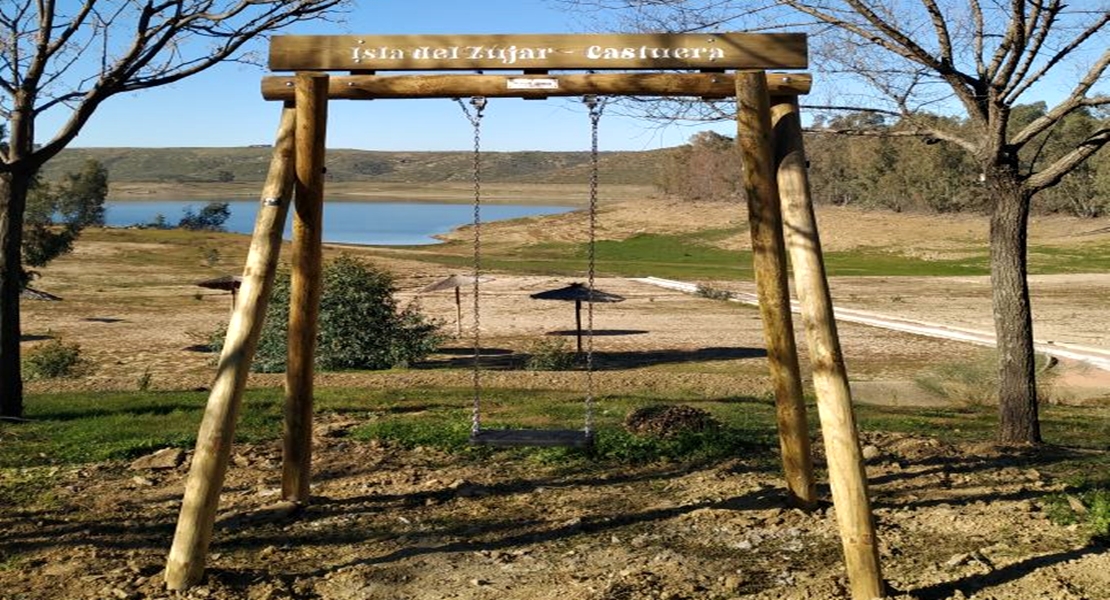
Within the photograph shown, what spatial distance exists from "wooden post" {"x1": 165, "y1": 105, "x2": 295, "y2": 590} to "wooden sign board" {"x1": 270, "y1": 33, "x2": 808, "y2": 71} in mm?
777

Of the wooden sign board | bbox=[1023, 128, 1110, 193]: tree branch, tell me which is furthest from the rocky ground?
the wooden sign board

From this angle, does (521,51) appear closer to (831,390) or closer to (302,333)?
(302,333)

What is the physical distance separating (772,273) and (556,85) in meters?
1.71

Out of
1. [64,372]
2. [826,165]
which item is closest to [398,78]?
[64,372]

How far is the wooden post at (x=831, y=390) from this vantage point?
5.12 meters

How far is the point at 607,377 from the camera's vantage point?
15.8 m

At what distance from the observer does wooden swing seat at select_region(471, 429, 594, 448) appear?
7.16 metres

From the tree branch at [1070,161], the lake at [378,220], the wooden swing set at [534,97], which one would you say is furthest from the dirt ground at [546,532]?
the lake at [378,220]

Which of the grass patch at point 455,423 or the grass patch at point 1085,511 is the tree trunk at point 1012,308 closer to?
the grass patch at point 455,423

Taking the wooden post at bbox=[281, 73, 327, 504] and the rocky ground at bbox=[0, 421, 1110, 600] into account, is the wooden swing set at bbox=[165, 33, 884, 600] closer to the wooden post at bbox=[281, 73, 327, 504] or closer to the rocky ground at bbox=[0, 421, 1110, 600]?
the wooden post at bbox=[281, 73, 327, 504]

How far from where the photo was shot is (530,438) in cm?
719

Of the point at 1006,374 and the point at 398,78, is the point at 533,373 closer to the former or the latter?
the point at 1006,374

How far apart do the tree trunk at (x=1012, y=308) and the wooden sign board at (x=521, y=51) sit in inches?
133

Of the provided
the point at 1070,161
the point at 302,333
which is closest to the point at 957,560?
the point at 302,333
